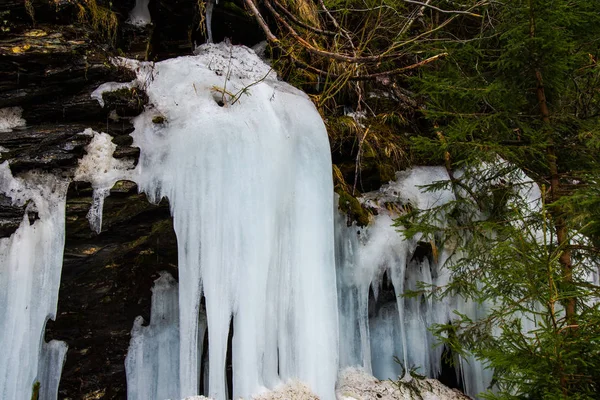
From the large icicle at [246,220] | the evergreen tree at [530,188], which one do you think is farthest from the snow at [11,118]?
the evergreen tree at [530,188]

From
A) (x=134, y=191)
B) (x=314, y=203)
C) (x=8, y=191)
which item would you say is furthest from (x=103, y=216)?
(x=314, y=203)

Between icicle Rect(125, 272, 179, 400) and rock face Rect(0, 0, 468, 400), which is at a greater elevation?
rock face Rect(0, 0, 468, 400)

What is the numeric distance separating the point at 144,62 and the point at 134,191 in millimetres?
1129

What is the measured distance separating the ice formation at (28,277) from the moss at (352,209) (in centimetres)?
209

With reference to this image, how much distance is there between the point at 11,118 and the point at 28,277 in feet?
3.81

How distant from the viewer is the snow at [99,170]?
3.07 metres

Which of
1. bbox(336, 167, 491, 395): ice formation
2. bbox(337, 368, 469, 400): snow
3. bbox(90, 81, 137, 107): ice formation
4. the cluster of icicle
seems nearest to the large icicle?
the cluster of icicle

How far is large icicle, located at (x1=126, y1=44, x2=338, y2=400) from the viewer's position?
304 cm

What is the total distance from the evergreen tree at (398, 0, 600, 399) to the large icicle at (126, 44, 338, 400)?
944mm

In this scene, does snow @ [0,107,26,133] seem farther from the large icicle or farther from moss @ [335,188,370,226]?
moss @ [335,188,370,226]

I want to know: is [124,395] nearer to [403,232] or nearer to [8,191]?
[8,191]

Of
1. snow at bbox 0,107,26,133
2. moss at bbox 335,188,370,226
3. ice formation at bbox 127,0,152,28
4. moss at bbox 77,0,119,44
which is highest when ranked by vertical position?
ice formation at bbox 127,0,152,28

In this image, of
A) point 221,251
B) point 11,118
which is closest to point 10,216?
point 11,118

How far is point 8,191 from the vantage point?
2.91 m
